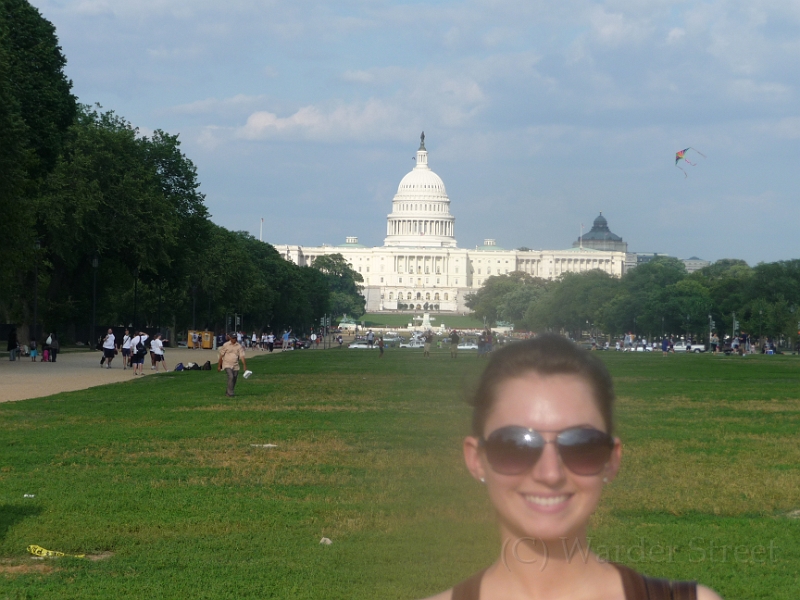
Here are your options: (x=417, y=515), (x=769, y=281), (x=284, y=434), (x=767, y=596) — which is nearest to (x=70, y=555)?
(x=767, y=596)

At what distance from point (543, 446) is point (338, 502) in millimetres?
9221

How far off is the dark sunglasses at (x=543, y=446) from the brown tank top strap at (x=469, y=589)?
19 cm

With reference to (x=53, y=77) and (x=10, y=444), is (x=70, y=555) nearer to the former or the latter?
(x=10, y=444)

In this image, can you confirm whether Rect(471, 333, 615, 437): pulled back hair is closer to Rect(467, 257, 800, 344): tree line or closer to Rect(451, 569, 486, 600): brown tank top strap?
Rect(451, 569, 486, 600): brown tank top strap

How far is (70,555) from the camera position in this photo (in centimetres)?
884

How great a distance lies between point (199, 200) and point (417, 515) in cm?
6274

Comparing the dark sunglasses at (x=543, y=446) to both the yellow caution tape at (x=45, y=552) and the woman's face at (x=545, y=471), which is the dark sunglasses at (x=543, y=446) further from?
the yellow caution tape at (x=45, y=552)

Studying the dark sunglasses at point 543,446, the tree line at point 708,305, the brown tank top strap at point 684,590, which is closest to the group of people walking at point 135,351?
the dark sunglasses at point 543,446

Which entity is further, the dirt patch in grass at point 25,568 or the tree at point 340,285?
the tree at point 340,285

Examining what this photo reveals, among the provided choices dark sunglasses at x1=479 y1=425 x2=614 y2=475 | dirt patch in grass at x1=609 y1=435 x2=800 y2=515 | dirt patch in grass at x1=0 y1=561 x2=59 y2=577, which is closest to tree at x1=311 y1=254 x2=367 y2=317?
dirt patch in grass at x1=609 y1=435 x2=800 y2=515

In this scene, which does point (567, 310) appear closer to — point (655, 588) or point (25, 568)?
point (25, 568)

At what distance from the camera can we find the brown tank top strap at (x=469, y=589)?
2.12m

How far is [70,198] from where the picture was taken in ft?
159

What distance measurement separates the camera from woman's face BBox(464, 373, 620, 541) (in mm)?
2084
